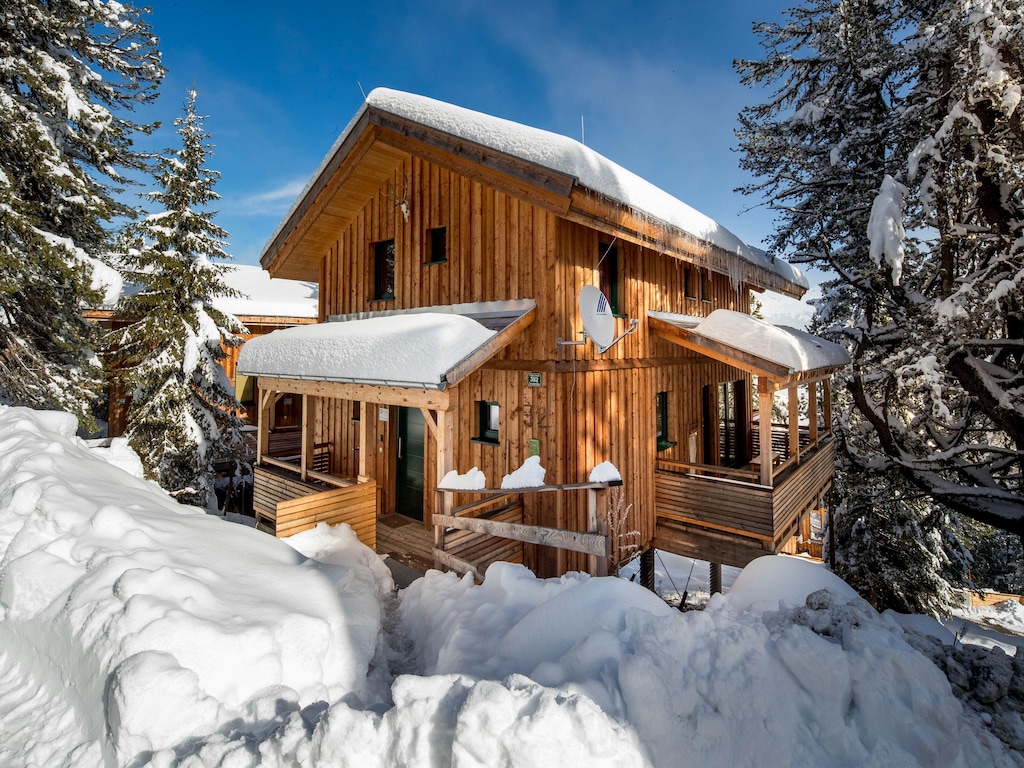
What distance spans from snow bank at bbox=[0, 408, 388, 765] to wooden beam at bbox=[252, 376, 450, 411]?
8.25 ft

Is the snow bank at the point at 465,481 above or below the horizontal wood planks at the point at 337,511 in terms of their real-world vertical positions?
above

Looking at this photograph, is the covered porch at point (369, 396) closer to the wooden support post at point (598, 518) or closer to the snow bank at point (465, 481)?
the snow bank at point (465, 481)

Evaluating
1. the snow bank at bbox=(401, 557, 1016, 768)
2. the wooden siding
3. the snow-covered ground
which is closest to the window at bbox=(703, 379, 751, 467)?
the wooden siding

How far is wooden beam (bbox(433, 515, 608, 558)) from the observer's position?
5105 mm

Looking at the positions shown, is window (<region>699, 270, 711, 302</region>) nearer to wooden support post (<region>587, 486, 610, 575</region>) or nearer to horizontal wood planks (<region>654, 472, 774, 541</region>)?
horizontal wood planks (<region>654, 472, 774, 541</region>)

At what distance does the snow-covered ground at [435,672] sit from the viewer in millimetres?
2410

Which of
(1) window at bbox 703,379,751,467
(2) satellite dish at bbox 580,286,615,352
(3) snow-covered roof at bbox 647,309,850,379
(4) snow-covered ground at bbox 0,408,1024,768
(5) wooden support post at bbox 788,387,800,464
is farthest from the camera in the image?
(1) window at bbox 703,379,751,467

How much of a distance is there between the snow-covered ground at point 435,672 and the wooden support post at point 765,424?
11.8ft

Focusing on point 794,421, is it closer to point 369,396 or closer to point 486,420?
point 486,420

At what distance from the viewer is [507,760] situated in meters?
2.25

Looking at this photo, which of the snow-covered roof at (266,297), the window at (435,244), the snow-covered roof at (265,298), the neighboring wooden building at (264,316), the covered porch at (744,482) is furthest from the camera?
the snow-covered roof at (266,297)

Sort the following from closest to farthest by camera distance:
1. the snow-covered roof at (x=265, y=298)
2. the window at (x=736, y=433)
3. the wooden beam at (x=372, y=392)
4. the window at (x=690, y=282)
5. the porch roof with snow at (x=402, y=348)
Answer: the porch roof with snow at (x=402, y=348) → the wooden beam at (x=372, y=392) → the window at (x=690, y=282) → the window at (x=736, y=433) → the snow-covered roof at (x=265, y=298)

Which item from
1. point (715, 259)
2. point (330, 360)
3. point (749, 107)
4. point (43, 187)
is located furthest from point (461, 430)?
point (749, 107)

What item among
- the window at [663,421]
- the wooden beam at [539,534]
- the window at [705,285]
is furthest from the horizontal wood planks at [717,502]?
the window at [705,285]
